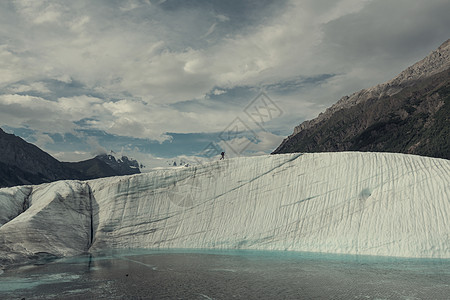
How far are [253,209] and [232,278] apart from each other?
18.7 metres

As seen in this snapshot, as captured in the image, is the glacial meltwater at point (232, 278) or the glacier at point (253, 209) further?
the glacier at point (253, 209)

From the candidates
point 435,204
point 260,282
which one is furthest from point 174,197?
point 435,204

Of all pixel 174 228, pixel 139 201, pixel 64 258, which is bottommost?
pixel 64 258

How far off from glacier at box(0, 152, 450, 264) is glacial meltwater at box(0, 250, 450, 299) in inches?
144

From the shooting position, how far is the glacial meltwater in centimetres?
1906

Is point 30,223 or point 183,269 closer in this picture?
point 183,269

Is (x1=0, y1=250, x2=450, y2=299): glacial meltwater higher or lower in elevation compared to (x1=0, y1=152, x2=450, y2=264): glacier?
lower

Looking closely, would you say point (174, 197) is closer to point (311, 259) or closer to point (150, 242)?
point (150, 242)

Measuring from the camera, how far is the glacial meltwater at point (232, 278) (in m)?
19.1

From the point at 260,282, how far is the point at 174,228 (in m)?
22.0

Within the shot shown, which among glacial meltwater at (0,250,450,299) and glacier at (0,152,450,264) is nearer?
glacial meltwater at (0,250,450,299)

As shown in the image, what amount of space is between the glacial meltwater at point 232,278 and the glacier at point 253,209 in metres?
3.64

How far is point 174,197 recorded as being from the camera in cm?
4434

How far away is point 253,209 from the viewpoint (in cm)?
4138
